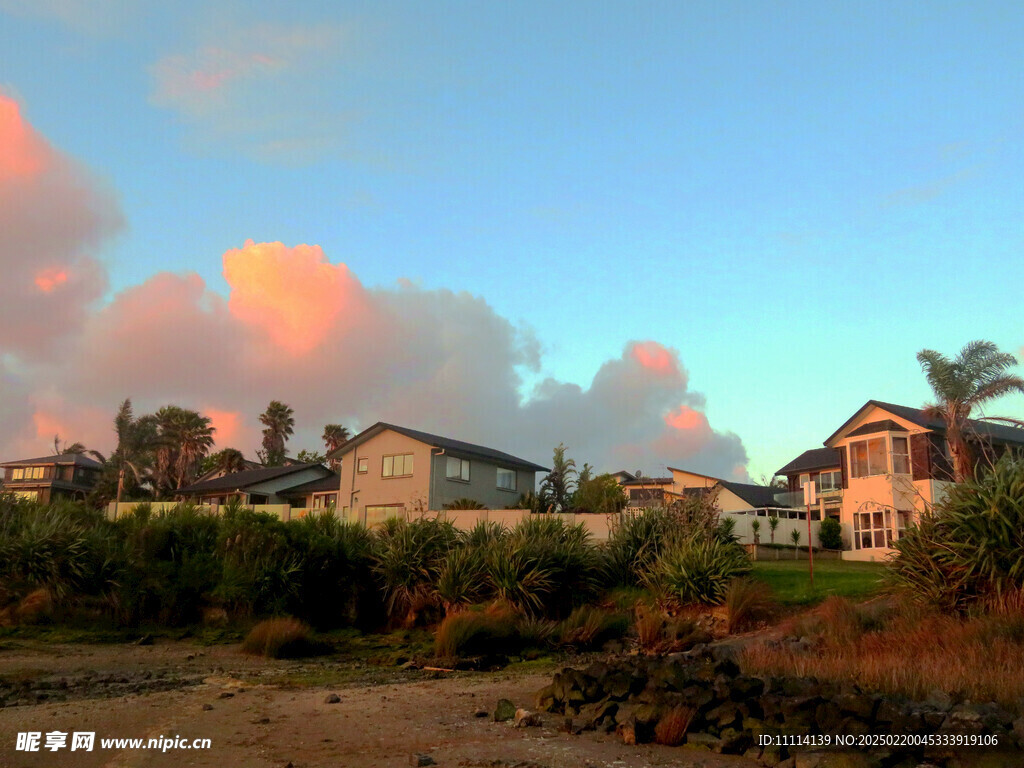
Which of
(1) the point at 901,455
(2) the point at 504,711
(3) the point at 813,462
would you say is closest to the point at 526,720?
(2) the point at 504,711

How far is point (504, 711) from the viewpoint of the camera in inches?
414

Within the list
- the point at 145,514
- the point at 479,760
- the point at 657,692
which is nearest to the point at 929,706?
the point at 657,692

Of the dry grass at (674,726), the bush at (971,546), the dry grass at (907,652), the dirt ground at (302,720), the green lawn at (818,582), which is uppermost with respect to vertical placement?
the bush at (971,546)

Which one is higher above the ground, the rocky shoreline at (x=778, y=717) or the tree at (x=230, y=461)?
the tree at (x=230, y=461)

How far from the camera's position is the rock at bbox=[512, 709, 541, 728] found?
10.0 meters

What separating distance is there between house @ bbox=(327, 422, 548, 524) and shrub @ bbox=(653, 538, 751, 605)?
24.2m

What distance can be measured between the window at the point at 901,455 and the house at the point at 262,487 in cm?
3241

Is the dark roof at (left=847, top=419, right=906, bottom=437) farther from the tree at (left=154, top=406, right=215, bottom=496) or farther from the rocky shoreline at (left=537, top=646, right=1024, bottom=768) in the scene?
the tree at (left=154, top=406, right=215, bottom=496)

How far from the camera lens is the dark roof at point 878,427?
38.1m

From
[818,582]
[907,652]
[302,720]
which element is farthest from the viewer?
[818,582]

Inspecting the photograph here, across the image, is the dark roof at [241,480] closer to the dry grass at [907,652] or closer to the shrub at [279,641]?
the shrub at [279,641]

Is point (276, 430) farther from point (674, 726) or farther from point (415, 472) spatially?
point (674, 726)

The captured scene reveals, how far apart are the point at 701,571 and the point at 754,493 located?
124 feet

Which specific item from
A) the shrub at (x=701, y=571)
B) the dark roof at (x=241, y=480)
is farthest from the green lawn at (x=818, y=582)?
the dark roof at (x=241, y=480)
